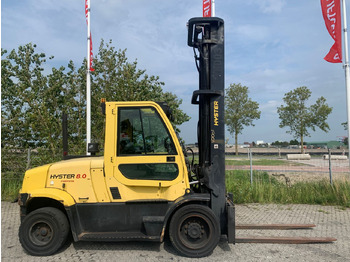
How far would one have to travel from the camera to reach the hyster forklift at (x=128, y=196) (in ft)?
14.1

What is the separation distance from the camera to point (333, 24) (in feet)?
28.7

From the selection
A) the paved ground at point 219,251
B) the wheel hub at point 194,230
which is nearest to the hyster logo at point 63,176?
the paved ground at point 219,251

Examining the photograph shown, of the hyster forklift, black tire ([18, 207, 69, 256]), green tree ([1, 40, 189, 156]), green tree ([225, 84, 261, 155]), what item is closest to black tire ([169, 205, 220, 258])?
the hyster forklift

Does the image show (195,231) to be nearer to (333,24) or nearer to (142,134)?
(142,134)

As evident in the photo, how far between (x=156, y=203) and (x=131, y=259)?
946 mm

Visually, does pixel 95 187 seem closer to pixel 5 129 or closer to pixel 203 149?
pixel 203 149

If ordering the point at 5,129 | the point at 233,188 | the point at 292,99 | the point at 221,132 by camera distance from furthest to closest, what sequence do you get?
1. the point at 292,99
2. the point at 5,129
3. the point at 233,188
4. the point at 221,132

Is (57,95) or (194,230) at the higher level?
(57,95)

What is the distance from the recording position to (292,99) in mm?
28750

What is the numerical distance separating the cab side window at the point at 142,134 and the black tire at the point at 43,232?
1.53 metres

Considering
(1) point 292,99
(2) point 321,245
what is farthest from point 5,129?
(1) point 292,99

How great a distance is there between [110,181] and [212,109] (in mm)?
2165

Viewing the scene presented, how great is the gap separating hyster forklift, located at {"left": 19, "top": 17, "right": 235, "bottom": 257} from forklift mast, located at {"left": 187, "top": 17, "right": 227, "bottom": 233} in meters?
0.22

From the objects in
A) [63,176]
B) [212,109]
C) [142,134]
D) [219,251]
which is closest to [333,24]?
[212,109]
